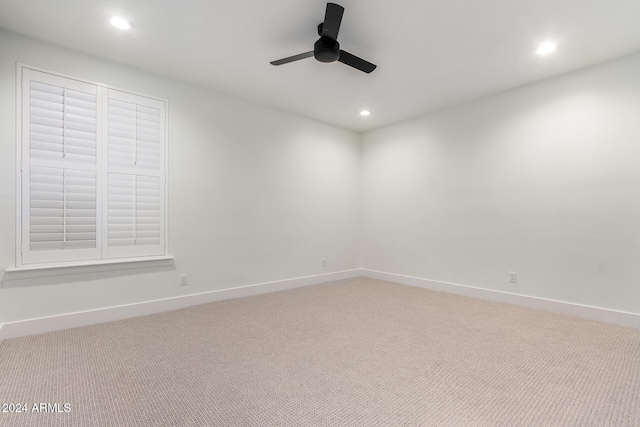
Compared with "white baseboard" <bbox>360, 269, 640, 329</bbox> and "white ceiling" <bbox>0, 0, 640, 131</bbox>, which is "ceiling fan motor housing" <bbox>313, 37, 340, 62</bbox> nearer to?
"white ceiling" <bbox>0, 0, 640, 131</bbox>

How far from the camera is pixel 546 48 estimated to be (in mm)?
2779

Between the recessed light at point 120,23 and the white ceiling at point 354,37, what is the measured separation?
0.06 m

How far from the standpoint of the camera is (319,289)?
4387mm

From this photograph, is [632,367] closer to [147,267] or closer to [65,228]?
[147,267]

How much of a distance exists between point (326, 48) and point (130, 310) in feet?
10.3

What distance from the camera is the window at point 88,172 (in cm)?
268

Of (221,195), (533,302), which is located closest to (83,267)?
(221,195)

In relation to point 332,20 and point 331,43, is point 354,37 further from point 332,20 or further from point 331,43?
point 332,20

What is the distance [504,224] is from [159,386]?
389 cm

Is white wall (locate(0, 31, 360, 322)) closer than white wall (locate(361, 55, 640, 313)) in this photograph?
Yes

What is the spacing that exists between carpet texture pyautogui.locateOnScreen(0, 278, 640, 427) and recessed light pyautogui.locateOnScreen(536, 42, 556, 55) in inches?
102

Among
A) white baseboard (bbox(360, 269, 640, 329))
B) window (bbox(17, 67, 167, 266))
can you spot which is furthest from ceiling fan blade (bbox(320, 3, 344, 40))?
white baseboard (bbox(360, 269, 640, 329))

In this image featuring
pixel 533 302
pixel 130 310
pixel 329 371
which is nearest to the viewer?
pixel 329 371

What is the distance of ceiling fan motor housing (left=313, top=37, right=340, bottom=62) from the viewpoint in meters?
2.37
